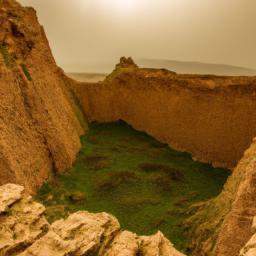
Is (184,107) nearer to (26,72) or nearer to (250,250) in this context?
(26,72)

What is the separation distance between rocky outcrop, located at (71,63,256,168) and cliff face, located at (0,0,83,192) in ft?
13.2

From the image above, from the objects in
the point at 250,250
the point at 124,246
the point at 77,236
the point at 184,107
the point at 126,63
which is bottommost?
the point at 124,246

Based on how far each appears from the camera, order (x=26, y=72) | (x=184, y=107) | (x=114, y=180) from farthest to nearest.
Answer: (x=184, y=107) → (x=26, y=72) → (x=114, y=180)

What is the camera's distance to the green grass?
870cm

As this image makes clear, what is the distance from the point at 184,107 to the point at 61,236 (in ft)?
36.8

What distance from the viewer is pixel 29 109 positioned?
1049 centimetres

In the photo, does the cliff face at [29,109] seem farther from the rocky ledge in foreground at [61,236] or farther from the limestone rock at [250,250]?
the limestone rock at [250,250]

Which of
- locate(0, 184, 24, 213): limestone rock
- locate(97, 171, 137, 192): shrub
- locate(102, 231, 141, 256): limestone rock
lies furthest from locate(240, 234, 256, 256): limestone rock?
locate(97, 171, 137, 192): shrub

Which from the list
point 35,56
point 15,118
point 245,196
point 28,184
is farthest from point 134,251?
point 35,56

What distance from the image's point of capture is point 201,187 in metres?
11.0

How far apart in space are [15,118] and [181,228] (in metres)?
4.86

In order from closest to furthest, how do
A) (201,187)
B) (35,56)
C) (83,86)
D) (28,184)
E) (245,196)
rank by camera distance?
(245,196) < (28,184) < (201,187) < (35,56) < (83,86)

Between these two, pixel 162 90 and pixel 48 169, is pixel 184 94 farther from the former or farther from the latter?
pixel 48 169

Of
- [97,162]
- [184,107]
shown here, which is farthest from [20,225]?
[184,107]
